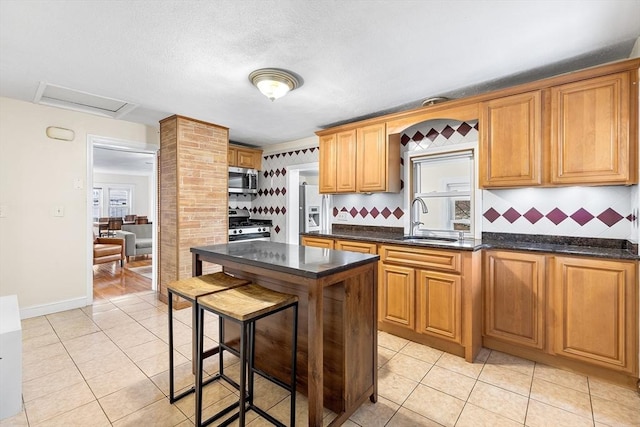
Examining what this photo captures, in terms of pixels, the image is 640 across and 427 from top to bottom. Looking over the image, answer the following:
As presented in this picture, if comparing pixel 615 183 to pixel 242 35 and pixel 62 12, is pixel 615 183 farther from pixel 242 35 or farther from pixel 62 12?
pixel 62 12

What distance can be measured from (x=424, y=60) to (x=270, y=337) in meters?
2.37

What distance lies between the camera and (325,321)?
1800mm

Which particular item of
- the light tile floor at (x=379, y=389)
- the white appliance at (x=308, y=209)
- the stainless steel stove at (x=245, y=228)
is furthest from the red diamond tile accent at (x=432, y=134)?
the stainless steel stove at (x=245, y=228)

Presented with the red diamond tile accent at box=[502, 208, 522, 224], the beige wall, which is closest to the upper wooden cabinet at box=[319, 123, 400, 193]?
the red diamond tile accent at box=[502, 208, 522, 224]

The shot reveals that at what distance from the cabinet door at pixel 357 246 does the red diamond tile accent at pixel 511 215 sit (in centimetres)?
129

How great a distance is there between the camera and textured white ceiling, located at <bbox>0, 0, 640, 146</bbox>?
1725 millimetres

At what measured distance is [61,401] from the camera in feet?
6.31

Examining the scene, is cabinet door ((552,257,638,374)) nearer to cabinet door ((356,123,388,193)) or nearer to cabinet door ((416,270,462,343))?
cabinet door ((416,270,462,343))

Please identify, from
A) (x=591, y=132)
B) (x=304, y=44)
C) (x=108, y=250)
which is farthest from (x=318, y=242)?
(x=108, y=250)

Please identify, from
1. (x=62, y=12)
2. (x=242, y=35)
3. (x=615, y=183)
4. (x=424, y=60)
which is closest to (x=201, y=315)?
(x=242, y=35)

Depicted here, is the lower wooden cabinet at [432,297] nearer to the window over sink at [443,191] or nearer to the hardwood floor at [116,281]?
the window over sink at [443,191]

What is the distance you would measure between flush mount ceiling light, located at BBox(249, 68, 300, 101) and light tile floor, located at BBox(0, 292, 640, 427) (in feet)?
7.49

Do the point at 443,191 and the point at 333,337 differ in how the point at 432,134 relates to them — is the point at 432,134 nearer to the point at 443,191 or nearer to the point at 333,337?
the point at 443,191

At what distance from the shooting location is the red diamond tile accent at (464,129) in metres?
3.08
